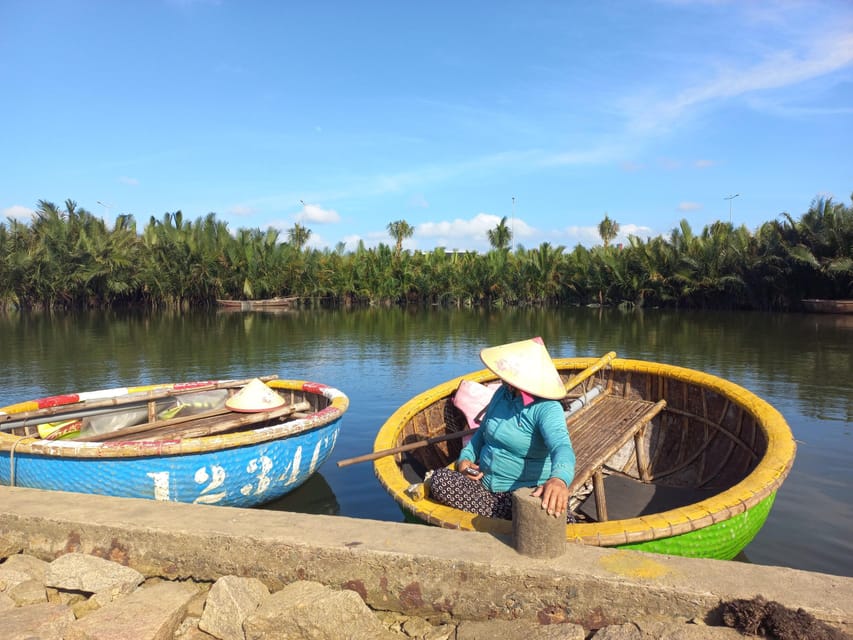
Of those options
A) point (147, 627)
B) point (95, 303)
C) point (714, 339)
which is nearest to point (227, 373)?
point (147, 627)

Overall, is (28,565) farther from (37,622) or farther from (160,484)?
(160,484)

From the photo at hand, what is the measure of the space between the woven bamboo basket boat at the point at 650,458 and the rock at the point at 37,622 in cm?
167

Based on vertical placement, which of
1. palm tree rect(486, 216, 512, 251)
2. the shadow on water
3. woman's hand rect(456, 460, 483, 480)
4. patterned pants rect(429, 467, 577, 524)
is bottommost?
the shadow on water

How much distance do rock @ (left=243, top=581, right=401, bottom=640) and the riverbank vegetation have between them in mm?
27267

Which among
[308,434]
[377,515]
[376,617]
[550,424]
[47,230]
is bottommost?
[377,515]

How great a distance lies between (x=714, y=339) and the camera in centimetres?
1753

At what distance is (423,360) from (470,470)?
33.7 feet

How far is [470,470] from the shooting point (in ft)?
12.0

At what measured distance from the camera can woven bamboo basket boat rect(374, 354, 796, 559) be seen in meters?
3.19

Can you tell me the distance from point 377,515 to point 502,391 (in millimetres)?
2238

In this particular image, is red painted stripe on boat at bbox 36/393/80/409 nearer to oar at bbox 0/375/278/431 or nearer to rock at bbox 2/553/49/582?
oar at bbox 0/375/278/431

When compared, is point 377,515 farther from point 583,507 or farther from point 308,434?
point 583,507

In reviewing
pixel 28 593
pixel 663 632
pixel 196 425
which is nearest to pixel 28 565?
pixel 28 593

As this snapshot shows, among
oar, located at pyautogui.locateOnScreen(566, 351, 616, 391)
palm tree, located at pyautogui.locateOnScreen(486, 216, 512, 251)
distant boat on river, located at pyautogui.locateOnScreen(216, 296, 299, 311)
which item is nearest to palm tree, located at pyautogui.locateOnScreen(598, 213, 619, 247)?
palm tree, located at pyautogui.locateOnScreen(486, 216, 512, 251)
